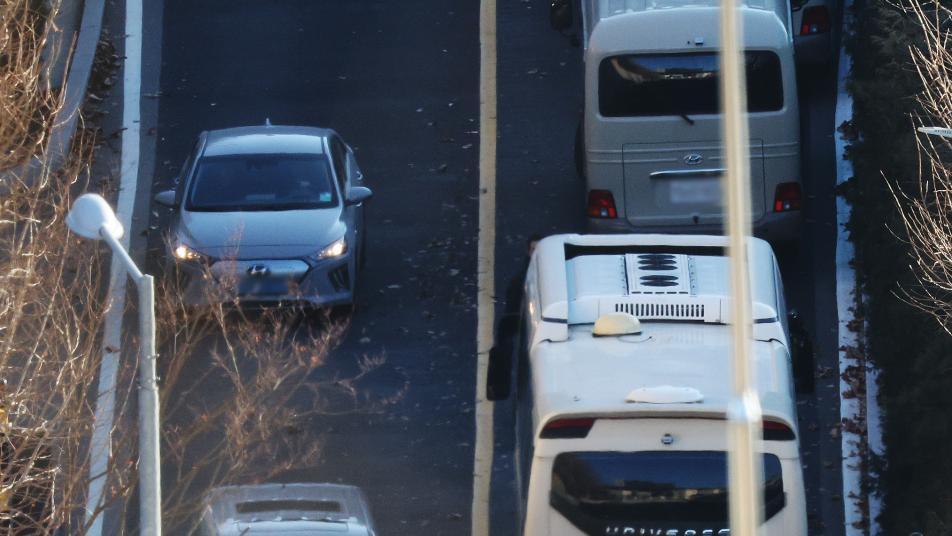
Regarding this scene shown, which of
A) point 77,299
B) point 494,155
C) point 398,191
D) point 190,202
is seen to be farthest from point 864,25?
point 77,299

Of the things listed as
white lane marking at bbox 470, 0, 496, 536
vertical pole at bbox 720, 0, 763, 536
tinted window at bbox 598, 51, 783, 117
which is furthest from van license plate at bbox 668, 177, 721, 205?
vertical pole at bbox 720, 0, 763, 536

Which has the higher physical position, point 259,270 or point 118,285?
point 259,270

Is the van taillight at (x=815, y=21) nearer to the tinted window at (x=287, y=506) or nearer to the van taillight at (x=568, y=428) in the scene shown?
the tinted window at (x=287, y=506)

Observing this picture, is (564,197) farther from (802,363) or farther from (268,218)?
(802,363)

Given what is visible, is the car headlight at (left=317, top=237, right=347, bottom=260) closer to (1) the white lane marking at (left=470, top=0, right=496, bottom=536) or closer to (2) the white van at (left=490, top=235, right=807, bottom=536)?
(1) the white lane marking at (left=470, top=0, right=496, bottom=536)

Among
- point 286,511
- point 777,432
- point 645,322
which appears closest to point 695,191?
point 645,322

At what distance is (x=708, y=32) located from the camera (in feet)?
53.3

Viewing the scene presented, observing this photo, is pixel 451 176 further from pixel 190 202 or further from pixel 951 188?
pixel 951 188

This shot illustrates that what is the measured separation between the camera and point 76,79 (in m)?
22.0

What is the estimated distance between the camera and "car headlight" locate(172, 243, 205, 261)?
1656 centimetres

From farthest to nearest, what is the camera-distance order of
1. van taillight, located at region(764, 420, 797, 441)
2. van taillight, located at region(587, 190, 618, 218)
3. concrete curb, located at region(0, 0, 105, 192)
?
concrete curb, located at region(0, 0, 105, 192) → van taillight, located at region(587, 190, 618, 218) → van taillight, located at region(764, 420, 797, 441)

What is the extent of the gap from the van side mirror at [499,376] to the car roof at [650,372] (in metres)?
1.45

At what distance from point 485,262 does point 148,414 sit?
883 centimetres

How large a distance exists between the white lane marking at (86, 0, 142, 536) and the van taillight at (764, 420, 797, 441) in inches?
184
